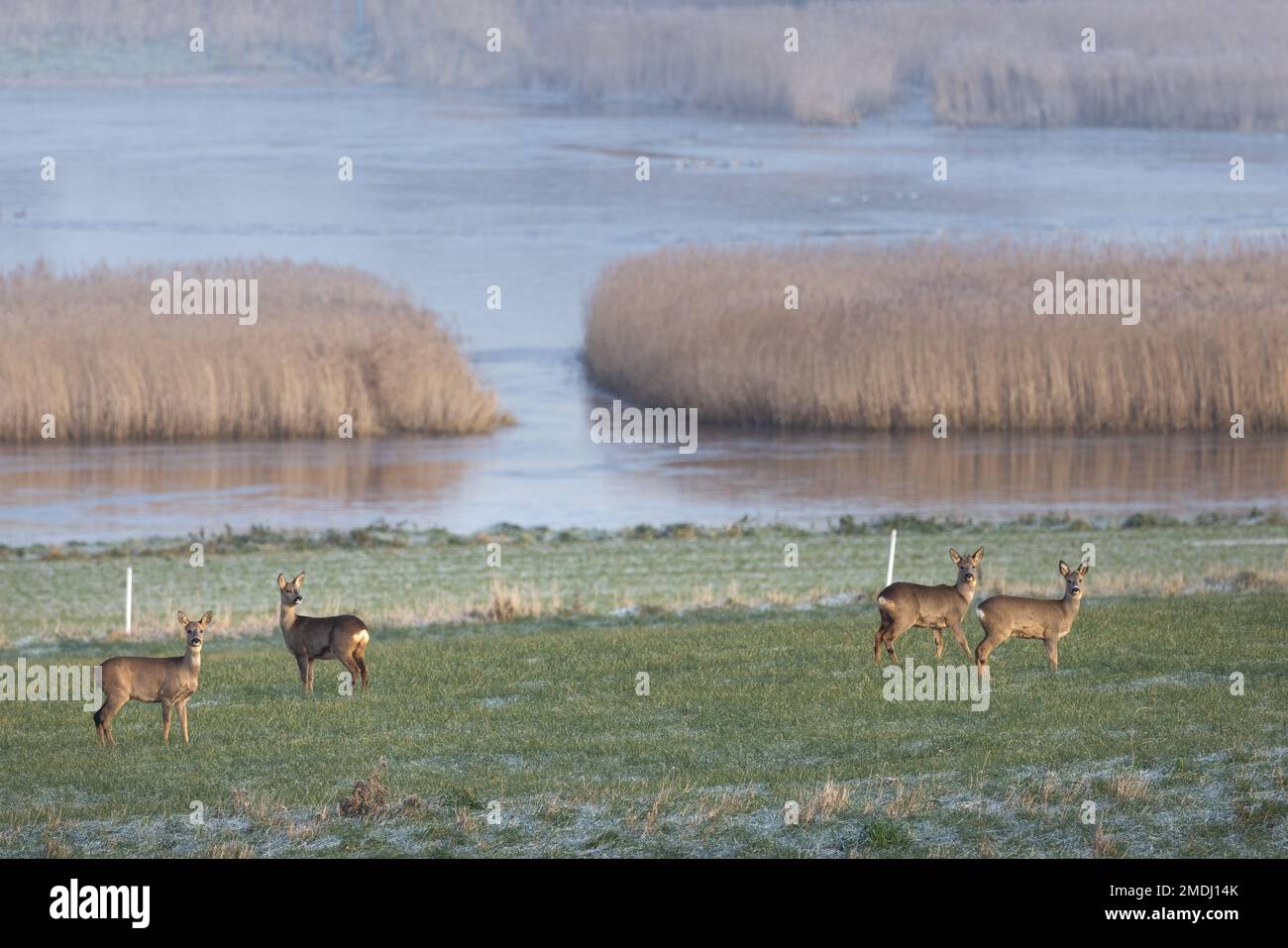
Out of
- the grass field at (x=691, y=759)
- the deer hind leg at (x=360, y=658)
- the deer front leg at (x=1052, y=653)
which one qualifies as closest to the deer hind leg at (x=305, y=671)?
the grass field at (x=691, y=759)

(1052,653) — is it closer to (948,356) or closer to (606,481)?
(606,481)

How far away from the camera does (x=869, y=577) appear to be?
2722 centimetres

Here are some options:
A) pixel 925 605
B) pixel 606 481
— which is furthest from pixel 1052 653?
pixel 606 481

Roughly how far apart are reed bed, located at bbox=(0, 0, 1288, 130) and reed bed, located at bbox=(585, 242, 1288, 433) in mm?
53347

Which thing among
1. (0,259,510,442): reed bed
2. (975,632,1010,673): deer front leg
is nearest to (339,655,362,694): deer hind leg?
(975,632,1010,673): deer front leg

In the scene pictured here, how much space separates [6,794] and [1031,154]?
87.8 m

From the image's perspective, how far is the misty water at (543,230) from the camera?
128ft

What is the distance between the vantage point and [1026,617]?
50.3 ft

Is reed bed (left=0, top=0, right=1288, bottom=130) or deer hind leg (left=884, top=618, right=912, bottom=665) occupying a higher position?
reed bed (left=0, top=0, right=1288, bottom=130)

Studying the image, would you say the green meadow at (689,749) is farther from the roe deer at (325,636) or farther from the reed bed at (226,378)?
the reed bed at (226,378)

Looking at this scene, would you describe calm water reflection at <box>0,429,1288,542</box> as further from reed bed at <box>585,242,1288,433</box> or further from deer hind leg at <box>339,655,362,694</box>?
deer hind leg at <box>339,655,362,694</box>

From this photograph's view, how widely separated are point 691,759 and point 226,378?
3453 centimetres

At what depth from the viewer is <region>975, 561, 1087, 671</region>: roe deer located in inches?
587

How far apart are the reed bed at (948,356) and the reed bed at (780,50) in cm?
5335
